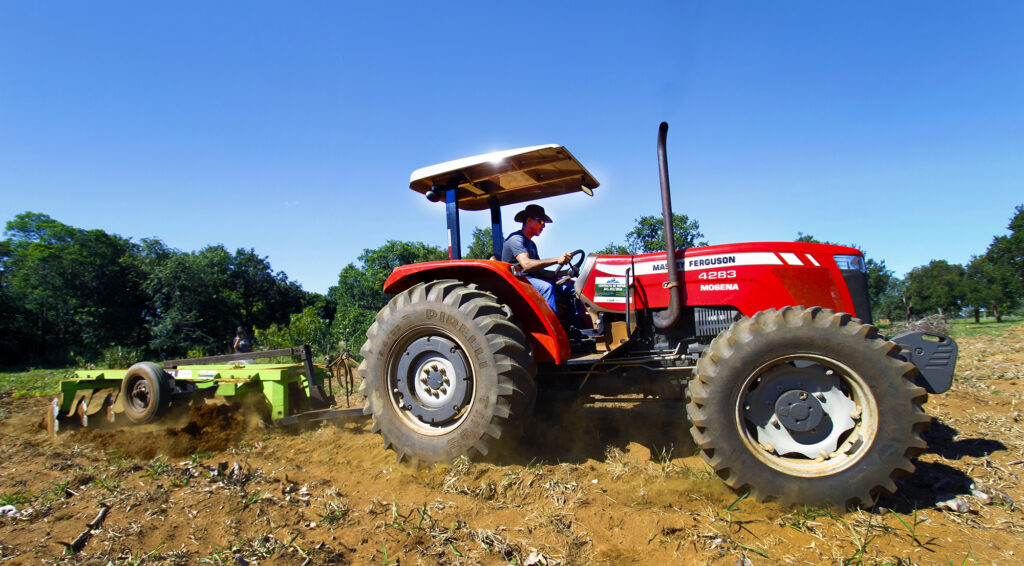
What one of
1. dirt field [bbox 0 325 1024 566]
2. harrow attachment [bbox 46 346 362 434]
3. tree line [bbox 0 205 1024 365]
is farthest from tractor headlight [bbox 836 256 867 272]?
tree line [bbox 0 205 1024 365]

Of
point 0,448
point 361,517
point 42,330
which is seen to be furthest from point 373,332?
point 42,330

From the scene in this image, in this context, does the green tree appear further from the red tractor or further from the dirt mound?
the red tractor

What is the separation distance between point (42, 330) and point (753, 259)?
39.8m

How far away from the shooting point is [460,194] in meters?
4.55

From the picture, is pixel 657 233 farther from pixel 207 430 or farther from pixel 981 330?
pixel 981 330

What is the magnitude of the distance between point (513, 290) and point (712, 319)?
1.47 metres

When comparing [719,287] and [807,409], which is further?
[719,287]

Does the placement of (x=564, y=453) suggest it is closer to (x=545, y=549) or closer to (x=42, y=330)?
(x=545, y=549)

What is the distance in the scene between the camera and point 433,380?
141 inches

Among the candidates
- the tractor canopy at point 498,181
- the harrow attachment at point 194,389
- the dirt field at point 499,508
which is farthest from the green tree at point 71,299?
the tractor canopy at point 498,181

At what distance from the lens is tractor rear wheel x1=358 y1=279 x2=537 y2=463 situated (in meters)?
3.29

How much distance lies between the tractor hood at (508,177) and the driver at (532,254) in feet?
1.10

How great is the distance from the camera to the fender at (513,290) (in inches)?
140

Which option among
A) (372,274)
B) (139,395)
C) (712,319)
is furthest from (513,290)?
(372,274)
